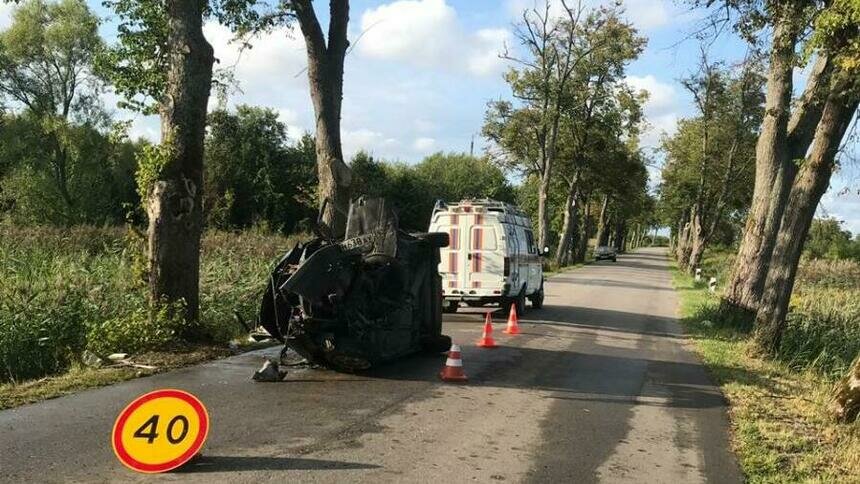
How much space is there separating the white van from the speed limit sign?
11937 millimetres

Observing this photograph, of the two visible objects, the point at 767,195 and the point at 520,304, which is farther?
the point at 520,304

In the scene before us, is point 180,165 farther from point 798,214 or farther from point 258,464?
point 798,214

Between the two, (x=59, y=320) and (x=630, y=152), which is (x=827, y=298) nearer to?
(x=59, y=320)

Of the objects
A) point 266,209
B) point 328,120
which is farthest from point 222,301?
point 266,209

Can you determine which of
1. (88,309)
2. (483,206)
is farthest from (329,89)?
(88,309)

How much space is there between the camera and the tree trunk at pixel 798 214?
11523 mm

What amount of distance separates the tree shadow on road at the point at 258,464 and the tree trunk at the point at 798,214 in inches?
373

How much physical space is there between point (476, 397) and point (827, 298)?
18.4m

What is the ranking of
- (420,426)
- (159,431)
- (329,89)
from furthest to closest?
(329,89) < (420,426) < (159,431)

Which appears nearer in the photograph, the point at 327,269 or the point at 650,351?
the point at 327,269

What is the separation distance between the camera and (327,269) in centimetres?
823

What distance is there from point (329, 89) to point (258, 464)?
11690 mm

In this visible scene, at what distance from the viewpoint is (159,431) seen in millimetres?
5195

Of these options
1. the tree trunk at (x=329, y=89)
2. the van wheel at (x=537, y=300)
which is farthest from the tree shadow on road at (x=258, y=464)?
the van wheel at (x=537, y=300)
